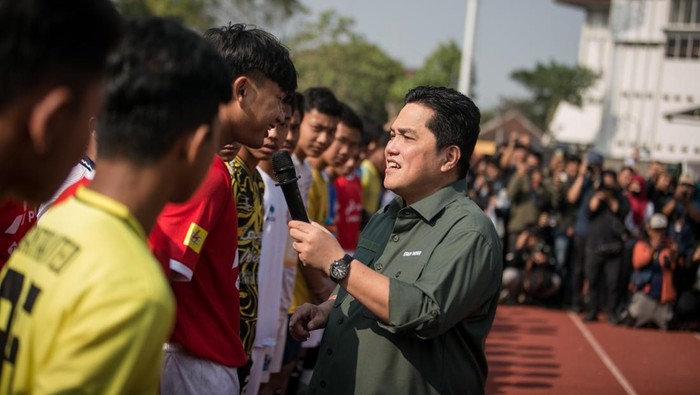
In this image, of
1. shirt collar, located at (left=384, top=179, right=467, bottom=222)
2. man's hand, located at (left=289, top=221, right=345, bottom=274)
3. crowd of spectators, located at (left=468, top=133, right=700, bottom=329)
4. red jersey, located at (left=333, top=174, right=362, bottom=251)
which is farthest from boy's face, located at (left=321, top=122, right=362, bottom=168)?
crowd of spectators, located at (left=468, top=133, right=700, bottom=329)

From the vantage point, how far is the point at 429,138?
12.1 ft

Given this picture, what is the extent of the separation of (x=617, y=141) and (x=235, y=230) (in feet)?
123

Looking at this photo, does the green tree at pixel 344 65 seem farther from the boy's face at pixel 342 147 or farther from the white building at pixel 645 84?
the boy's face at pixel 342 147

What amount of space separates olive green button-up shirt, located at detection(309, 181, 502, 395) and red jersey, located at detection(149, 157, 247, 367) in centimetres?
46

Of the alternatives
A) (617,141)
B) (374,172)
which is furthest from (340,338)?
(617,141)

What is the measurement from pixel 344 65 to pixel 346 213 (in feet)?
122

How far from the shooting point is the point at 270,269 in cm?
495

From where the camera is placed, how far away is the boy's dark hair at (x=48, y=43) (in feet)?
5.31

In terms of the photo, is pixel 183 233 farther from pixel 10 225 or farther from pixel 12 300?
pixel 10 225

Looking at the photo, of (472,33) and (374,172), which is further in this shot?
(472,33)

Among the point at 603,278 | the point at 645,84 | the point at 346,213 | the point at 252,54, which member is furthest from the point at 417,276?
the point at 645,84

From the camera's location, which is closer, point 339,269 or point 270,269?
point 339,269

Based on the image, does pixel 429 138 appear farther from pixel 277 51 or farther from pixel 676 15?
pixel 676 15

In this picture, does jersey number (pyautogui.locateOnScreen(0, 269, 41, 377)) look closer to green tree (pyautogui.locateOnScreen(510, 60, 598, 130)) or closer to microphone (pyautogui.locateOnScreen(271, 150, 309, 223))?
microphone (pyautogui.locateOnScreen(271, 150, 309, 223))
